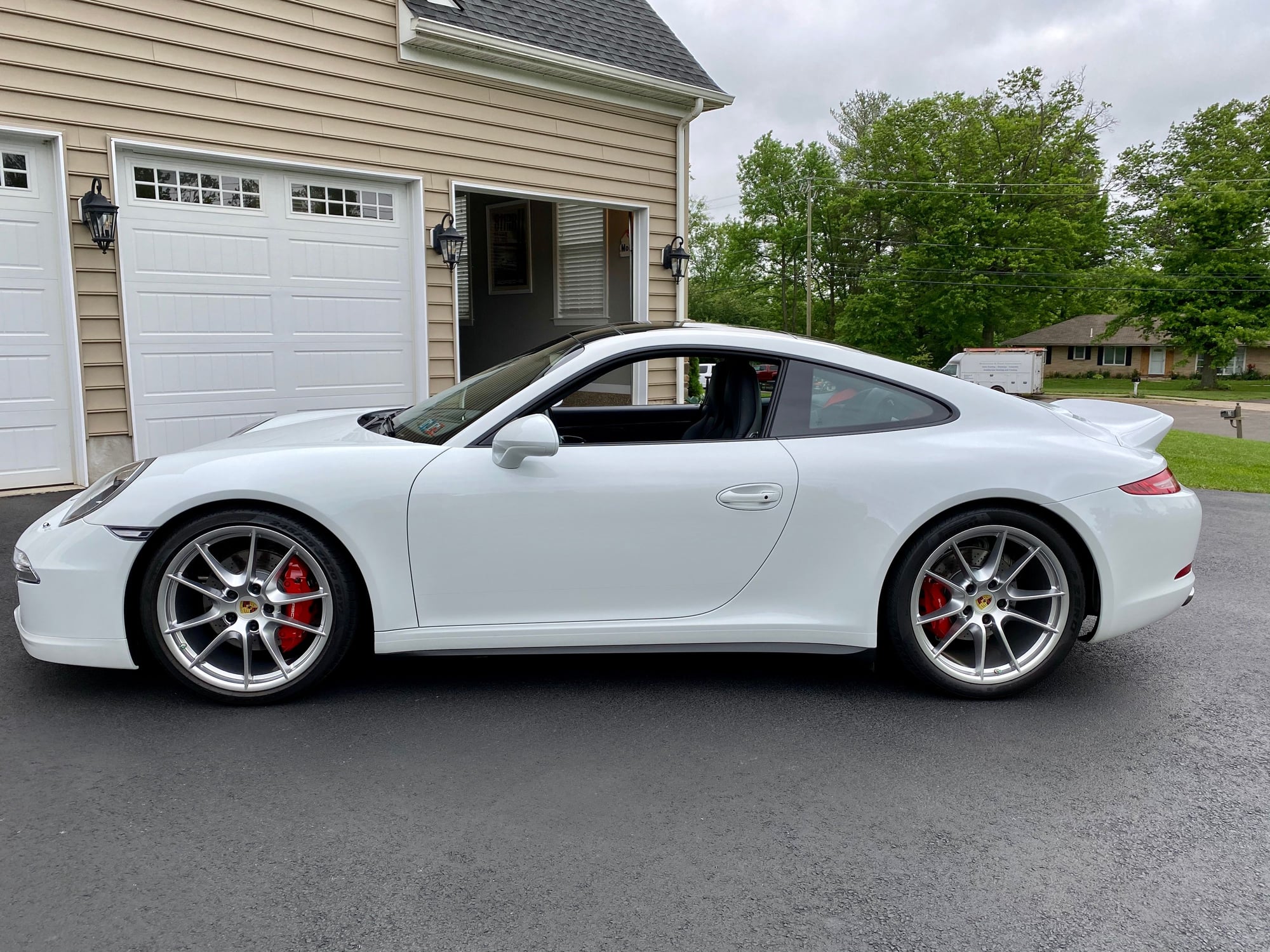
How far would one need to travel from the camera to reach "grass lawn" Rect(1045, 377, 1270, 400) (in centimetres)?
4353

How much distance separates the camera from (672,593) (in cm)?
326

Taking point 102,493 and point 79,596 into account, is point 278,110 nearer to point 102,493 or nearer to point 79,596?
point 102,493

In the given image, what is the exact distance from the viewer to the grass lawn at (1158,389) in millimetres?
43534

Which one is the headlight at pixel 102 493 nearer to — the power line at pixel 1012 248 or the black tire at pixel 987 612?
the black tire at pixel 987 612

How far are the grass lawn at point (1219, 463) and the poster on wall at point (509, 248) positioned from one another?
8.61 m

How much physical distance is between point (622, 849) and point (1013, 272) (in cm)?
4465

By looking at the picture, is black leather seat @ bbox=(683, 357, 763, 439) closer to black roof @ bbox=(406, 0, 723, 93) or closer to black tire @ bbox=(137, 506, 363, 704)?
black tire @ bbox=(137, 506, 363, 704)

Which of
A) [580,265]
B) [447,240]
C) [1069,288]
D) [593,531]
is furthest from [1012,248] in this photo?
[593,531]

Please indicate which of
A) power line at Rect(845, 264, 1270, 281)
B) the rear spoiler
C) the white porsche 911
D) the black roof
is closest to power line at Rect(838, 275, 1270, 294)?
power line at Rect(845, 264, 1270, 281)

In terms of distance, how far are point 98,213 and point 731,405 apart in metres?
5.60

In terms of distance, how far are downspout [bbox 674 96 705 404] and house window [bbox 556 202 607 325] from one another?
1.26 m

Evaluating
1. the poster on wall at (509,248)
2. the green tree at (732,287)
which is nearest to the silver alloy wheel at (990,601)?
the poster on wall at (509,248)

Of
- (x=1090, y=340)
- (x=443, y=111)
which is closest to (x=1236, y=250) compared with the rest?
(x=1090, y=340)

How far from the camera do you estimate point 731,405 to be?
359 cm
